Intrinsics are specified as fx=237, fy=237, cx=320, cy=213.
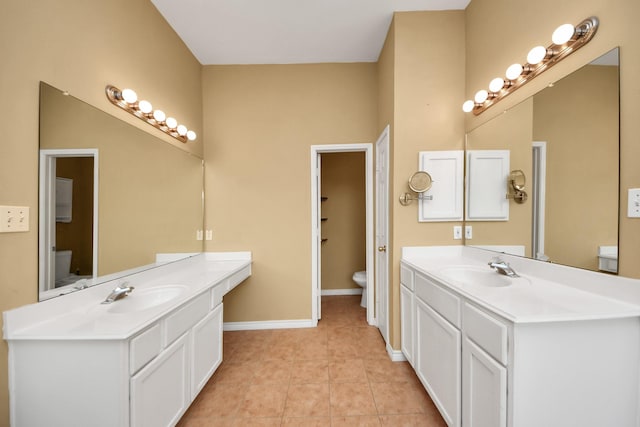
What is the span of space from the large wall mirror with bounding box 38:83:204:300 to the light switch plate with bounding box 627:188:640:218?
253cm

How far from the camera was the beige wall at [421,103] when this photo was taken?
195cm

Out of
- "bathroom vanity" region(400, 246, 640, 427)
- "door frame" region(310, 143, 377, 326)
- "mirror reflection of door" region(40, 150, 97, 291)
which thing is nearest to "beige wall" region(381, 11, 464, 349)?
"door frame" region(310, 143, 377, 326)

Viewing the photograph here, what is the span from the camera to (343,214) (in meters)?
3.75

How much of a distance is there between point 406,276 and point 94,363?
71.2 inches

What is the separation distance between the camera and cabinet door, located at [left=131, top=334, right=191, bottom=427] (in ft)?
3.31

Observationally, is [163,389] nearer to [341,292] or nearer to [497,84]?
[497,84]

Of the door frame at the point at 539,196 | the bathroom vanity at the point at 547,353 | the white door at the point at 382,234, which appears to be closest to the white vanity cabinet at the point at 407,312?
the white door at the point at 382,234

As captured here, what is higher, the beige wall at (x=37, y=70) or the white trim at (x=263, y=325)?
the beige wall at (x=37, y=70)

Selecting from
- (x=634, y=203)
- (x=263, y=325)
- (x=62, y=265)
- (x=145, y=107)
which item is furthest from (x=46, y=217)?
(x=634, y=203)

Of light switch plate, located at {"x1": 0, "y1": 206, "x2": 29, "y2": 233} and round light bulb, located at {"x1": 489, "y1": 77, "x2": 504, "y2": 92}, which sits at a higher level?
round light bulb, located at {"x1": 489, "y1": 77, "x2": 504, "y2": 92}

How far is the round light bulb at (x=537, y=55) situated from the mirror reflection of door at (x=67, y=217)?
2500 millimetres

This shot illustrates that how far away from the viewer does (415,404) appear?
5.13 feet

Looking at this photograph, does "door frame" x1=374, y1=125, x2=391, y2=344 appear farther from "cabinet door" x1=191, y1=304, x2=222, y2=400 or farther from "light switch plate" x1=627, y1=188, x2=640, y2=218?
"cabinet door" x1=191, y1=304, x2=222, y2=400

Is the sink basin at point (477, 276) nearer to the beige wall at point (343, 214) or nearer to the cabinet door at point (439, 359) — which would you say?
the cabinet door at point (439, 359)
